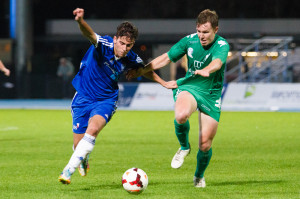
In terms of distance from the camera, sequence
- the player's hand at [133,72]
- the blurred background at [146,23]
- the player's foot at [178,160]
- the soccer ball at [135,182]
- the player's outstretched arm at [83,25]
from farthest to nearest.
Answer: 1. the blurred background at [146,23]
2. the player's foot at [178,160]
3. the player's hand at [133,72]
4. the soccer ball at [135,182]
5. the player's outstretched arm at [83,25]

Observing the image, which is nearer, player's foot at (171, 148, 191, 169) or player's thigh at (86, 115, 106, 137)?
player's thigh at (86, 115, 106, 137)

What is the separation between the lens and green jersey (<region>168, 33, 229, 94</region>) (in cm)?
803

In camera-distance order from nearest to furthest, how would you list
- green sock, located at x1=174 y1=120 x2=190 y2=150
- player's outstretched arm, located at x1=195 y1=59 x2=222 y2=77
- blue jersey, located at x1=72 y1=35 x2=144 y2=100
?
player's outstretched arm, located at x1=195 y1=59 x2=222 y2=77 < blue jersey, located at x1=72 y1=35 x2=144 y2=100 < green sock, located at x1=174 y1=120 x2=190 y2=150

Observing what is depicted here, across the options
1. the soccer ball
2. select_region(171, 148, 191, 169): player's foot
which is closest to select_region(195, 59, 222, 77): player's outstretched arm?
the soccer ball

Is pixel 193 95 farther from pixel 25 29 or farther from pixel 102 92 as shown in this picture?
pixel 25 29

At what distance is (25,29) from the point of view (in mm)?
36531

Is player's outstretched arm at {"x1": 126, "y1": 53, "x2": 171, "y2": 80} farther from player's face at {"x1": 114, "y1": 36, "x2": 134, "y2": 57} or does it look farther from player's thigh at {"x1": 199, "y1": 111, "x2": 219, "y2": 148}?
player's thigh at {"x1": 199, "y1": 111, "x2": 219, "y2": 148}

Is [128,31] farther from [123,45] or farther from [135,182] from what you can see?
[135,182]

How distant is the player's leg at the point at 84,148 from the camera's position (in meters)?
7.21

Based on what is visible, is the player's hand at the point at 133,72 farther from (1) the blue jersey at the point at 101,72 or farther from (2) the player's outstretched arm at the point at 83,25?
(2) the player's outstretched arm at the point at 83,25

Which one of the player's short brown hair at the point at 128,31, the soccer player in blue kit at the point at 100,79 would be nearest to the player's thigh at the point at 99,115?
the soccer player in blue kit at the point at 100,79

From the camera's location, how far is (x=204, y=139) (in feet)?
26.3

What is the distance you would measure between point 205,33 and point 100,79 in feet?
4.41

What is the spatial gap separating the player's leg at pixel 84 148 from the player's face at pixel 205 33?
1.48 meters
